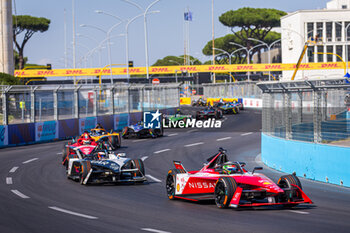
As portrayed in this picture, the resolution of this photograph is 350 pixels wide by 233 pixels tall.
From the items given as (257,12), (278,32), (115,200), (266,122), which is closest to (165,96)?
(266,122)

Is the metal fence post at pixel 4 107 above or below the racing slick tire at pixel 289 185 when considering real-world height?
above

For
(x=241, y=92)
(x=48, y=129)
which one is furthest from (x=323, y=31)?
(x=48, y=129)

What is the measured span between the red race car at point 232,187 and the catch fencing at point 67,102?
63.9ft

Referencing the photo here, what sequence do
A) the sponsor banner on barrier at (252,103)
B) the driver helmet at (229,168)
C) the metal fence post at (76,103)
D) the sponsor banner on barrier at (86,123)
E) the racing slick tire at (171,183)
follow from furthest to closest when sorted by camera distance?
the sponsor banner on barrier at (252,103), the sponsor banner on barrier at (86,123), the metal fence post at (76,103), the racing slick tire at (171,183), the driver helmet at (229,168)

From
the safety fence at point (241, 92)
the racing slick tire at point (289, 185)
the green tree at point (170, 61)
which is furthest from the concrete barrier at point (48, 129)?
the green tree at point (170, 61)

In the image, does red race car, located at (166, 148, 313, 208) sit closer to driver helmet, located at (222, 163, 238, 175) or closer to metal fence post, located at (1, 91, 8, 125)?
driver helmet, located at (222, 163, 238, 175)

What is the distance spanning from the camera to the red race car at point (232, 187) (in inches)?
450

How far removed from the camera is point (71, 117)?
1419 inches

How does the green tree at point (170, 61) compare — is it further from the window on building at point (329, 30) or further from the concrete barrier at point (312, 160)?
the concrete barrier at point (312, 160)

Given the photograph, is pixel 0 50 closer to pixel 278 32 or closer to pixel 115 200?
pixel 115 200

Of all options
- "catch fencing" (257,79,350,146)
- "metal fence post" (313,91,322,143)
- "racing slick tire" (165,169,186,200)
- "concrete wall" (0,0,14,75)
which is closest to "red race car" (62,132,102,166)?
"catch fencing" (257,79,350,146)

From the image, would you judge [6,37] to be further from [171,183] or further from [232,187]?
[232,187]

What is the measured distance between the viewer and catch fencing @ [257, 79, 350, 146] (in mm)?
15117

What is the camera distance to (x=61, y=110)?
34656 millimetres
